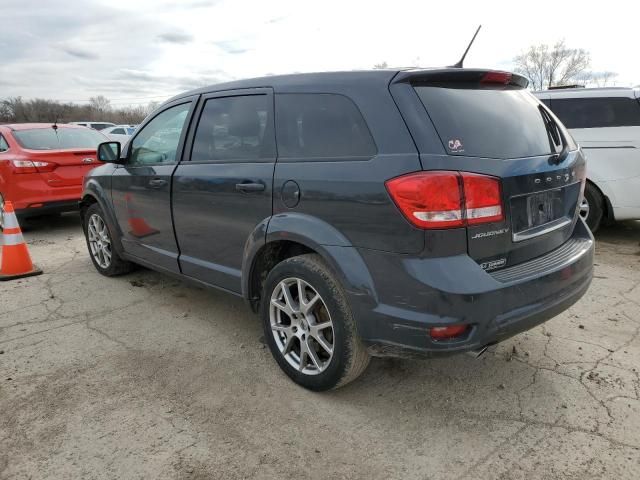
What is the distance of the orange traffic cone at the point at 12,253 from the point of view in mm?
5293

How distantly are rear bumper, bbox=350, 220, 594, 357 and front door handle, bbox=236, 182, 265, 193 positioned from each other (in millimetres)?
873

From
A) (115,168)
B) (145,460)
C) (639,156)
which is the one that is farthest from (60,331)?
(639,156)

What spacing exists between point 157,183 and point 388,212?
88.0 inches

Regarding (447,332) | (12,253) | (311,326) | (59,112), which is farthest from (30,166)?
(59,112)

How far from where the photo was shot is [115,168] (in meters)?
4.59

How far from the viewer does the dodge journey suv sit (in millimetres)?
2258

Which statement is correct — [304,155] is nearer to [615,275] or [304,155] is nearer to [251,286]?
[251,286]

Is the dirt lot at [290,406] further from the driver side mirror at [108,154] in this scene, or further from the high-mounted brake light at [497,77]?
the high-mounted brake light at [497,77]

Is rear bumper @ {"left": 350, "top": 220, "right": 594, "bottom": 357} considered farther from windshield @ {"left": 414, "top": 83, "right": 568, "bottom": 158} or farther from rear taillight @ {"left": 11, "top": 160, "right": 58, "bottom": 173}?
rear taillight @ {"left": 11, "top": 160, "right": 58, "bottom": 173}

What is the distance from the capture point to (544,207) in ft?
8.55

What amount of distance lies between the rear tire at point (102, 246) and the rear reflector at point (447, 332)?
3571 millimetres

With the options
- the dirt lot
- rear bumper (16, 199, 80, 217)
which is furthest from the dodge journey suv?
rear bumper (16, 199, 80, 217)

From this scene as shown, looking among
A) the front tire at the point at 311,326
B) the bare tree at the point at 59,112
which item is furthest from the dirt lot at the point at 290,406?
the bare tree at the point at 59,112

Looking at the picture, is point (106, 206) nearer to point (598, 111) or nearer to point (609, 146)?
point (609, 146)
